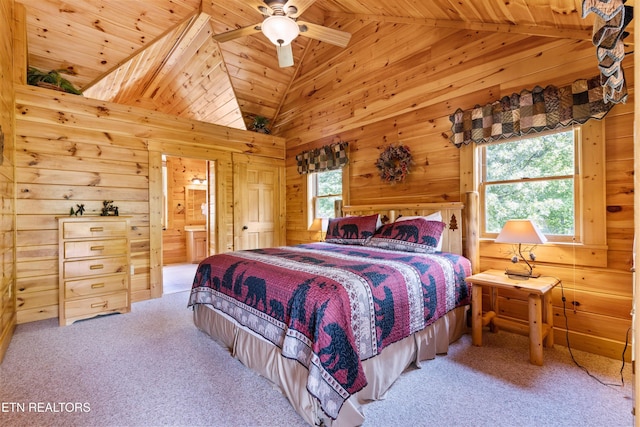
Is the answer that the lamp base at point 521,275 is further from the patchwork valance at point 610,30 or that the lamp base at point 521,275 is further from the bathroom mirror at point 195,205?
the bathroom mirror at point 195,205

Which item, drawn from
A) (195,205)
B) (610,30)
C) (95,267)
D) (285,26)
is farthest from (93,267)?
(610,30)

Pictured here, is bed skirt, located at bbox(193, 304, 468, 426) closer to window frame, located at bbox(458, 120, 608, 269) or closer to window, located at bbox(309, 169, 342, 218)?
window frame, located at bbox(458, 120, 608, 269)

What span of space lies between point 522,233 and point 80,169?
475 centimetres

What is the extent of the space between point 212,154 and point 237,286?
305cm

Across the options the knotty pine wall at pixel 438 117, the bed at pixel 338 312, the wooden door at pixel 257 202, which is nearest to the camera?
the bed at pixel 338 312

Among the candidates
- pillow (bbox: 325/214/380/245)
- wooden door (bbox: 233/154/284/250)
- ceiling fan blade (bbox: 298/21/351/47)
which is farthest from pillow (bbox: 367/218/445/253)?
wooden door (bbox: 233/154/284/250)

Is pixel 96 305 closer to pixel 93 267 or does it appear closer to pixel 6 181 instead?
pixel 93 267

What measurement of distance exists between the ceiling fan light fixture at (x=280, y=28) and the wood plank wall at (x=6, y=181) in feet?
7.18

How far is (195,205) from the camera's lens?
23.3 feet

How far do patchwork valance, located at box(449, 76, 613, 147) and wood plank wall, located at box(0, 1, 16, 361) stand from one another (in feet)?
13.8

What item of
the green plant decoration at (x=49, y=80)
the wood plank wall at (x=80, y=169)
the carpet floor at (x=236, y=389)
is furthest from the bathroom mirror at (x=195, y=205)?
the carpet floor at (x=236, y=389)

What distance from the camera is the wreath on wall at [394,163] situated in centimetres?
358

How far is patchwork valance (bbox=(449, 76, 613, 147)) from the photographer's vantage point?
2.30m

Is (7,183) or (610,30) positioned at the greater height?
(610,30)
